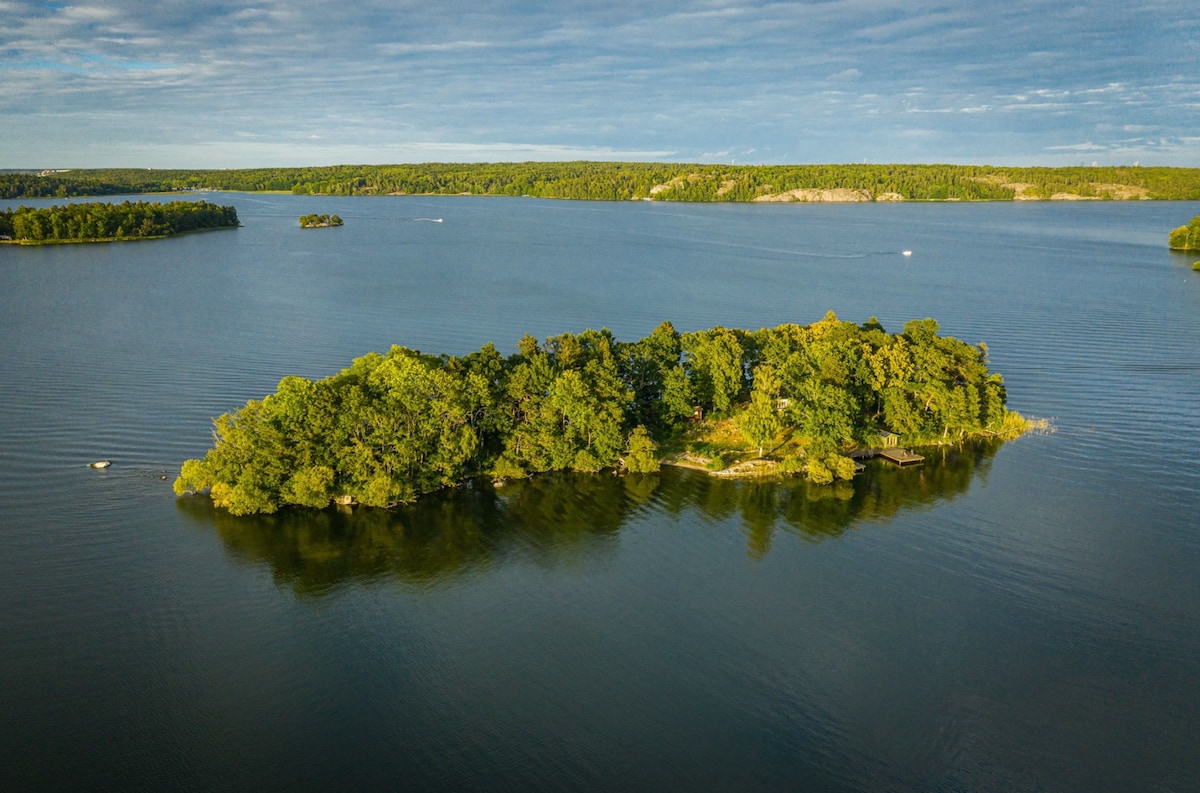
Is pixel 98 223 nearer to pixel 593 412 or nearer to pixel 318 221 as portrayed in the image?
pixel 318 221

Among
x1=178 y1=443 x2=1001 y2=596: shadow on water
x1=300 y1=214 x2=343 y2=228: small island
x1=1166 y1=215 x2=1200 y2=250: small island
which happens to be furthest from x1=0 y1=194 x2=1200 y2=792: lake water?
x1=300 y1=214 x2=343 y2=228: small island

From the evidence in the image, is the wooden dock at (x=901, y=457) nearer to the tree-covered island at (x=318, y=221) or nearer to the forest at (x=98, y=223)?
the forest at (x=98, y=223)

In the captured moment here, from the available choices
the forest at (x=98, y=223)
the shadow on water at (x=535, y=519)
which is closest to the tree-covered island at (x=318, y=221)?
the forest at (x=98, y=223)

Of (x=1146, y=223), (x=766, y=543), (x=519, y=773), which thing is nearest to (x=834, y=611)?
(x=766, y=543)

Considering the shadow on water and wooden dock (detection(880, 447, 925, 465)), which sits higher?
wooden dock (detection(880, 447, 925, 465))

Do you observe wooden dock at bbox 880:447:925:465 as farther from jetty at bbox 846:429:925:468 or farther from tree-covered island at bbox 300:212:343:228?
tree-covered island at bbox 300:212:343:228

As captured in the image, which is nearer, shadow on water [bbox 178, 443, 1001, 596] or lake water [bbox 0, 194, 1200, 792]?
lake water [bbox 0, 194, 1200, 792]

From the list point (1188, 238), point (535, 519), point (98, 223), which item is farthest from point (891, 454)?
point (98, 223)
